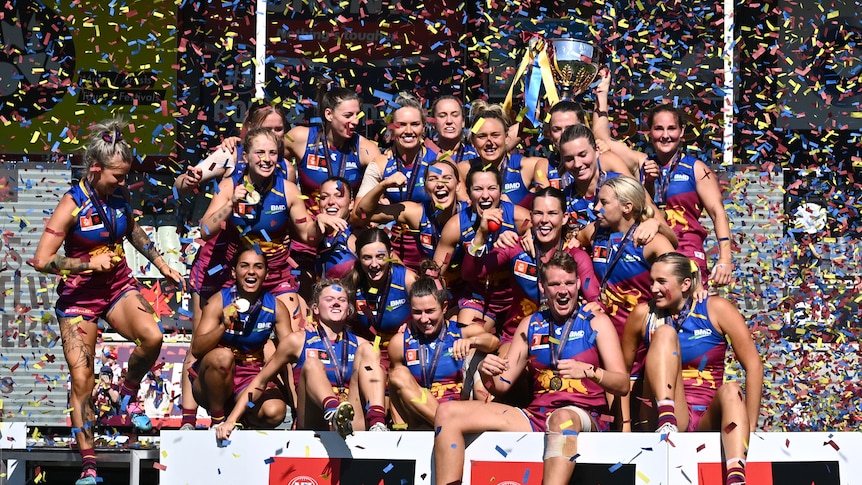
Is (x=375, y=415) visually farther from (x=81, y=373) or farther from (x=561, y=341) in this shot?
(x=81, y=373)

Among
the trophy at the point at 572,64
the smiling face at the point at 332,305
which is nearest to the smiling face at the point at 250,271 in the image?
the smiling face at the point at 332,305

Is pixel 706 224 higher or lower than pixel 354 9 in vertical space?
lower

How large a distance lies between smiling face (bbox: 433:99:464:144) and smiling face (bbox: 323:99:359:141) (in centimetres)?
48

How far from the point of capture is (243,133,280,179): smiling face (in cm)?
664

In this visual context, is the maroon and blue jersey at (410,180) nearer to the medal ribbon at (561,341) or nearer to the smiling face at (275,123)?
the smiling face at (275,123)

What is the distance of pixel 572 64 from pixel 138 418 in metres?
3.90

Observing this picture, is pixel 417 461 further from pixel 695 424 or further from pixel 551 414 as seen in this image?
pixel 695 424

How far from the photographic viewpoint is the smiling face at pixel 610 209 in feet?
20.2

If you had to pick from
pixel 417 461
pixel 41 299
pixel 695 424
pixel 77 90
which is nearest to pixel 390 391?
pixel 417 461

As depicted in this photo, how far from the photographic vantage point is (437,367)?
5949 millimetres

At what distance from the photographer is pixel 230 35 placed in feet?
34.1

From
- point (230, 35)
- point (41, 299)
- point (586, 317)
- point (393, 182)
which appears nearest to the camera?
point (586, 317)

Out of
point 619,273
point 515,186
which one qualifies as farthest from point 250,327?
point 619,273

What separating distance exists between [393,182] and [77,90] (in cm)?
500
